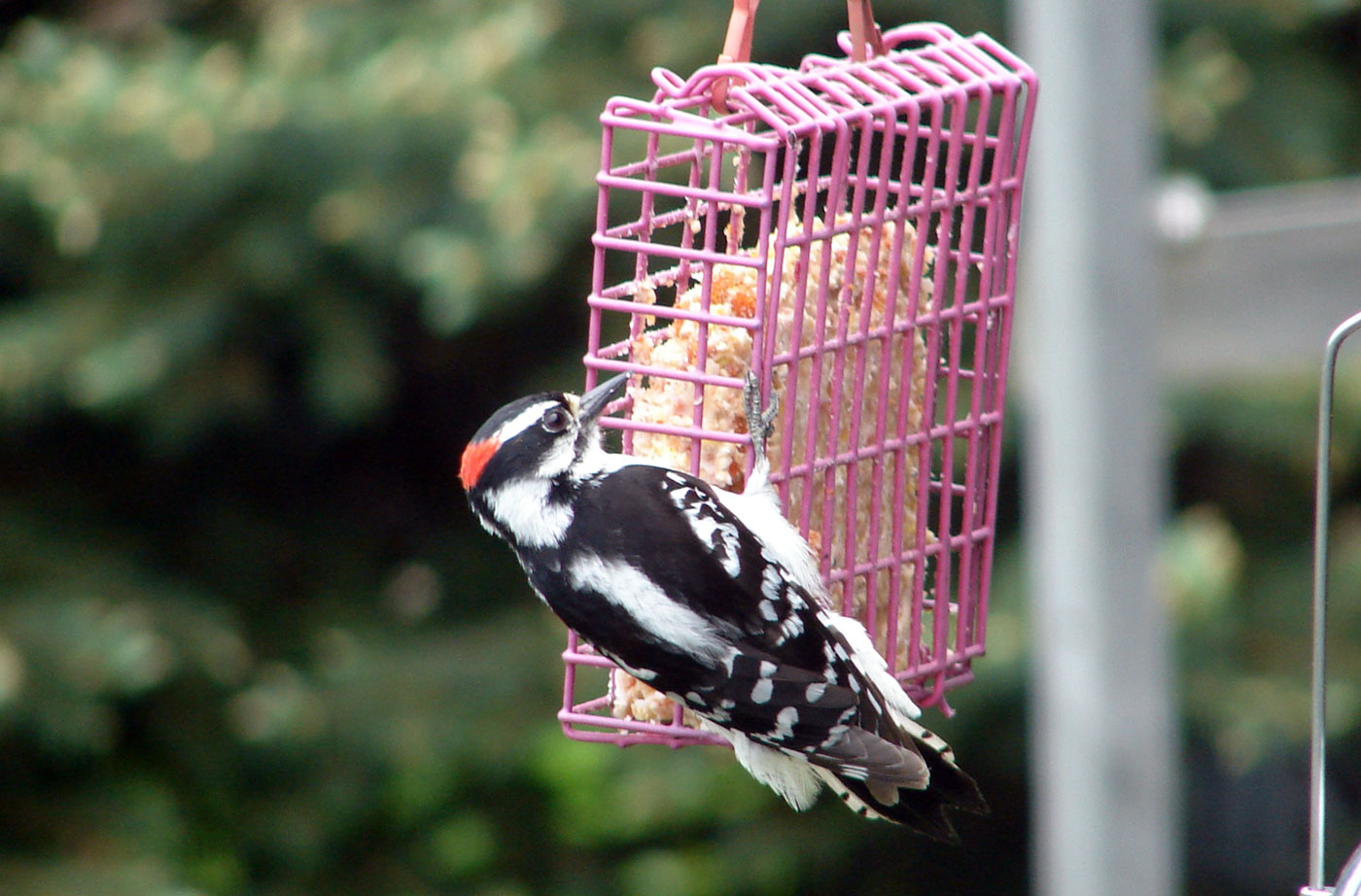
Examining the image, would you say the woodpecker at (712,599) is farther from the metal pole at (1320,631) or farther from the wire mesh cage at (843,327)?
the metal pole at (1320,631)

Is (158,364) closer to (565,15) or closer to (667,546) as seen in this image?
(565,15)

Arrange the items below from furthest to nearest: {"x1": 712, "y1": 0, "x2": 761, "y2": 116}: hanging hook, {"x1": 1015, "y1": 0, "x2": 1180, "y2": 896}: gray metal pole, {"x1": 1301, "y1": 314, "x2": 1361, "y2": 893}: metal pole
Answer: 1. {"x1": 1015, "y1": 0, "x2": 1180, "y2": 896}: gray metal pole
2. {"x1": 712, "y1": 0, "x2": 761, "y2": 116}: hanging hook
3. {"x1": 1301, "y1": 314, "x2": 1361, "y2": 893}: metal pole

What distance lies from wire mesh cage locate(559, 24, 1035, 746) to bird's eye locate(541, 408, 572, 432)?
0.09 meters

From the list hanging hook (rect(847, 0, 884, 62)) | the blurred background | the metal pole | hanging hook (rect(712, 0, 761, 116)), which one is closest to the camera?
the metal pole

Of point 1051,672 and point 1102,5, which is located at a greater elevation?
point 1102,5

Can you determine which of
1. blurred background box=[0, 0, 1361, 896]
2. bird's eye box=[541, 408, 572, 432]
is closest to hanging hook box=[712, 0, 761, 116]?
bird's eye box=[541, 408, 572, 432]

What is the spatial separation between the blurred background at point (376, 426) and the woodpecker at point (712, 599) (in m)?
1.75

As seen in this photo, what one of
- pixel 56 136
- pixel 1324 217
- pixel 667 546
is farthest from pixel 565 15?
pixel 667 546

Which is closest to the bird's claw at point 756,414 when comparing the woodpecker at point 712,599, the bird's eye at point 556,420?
the woodpecker at point 712,599

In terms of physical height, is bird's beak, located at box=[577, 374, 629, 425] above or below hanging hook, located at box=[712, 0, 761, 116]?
below

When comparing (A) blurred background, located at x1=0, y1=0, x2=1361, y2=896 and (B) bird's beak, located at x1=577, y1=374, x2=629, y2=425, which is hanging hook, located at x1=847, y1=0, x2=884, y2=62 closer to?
(B) bird's beak, located at x1=577, y1=374, x2=629, y2=425

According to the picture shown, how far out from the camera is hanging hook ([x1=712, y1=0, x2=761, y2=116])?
2.11 m

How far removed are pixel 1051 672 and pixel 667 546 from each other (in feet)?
3.95

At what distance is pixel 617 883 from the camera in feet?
16.8
